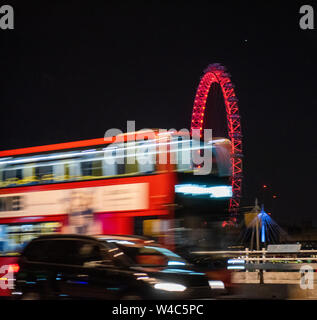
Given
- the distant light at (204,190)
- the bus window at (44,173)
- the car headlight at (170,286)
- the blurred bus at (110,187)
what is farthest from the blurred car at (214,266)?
the bus window at (44,173)

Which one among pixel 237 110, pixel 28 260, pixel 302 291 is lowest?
pixel 302 291

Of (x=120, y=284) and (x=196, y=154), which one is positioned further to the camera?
(x=196, y=154)

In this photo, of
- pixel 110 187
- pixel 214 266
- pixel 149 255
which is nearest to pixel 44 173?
pixel 110 187

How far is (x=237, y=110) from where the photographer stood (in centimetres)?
3853

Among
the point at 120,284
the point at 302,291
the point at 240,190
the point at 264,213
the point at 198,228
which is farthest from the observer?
the point at 264,213

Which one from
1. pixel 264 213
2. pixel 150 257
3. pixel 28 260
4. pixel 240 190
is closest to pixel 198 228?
pixel 150 257

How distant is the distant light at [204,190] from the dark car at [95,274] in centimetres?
359

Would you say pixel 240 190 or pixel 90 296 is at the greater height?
pixel 240 190

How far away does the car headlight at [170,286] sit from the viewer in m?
10.7

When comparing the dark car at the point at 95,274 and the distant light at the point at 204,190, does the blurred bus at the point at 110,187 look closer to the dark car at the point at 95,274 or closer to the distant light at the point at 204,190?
the distant light at the point at 204,190

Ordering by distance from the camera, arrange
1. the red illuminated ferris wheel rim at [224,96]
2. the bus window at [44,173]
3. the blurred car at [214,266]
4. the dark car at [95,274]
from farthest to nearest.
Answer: the red illuminated ferris wheel rim at [224,96] → the bus window at [44,173] → the blurred car at [214,266] → the dark car at [95,274]

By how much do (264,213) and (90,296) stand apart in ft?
91.1
